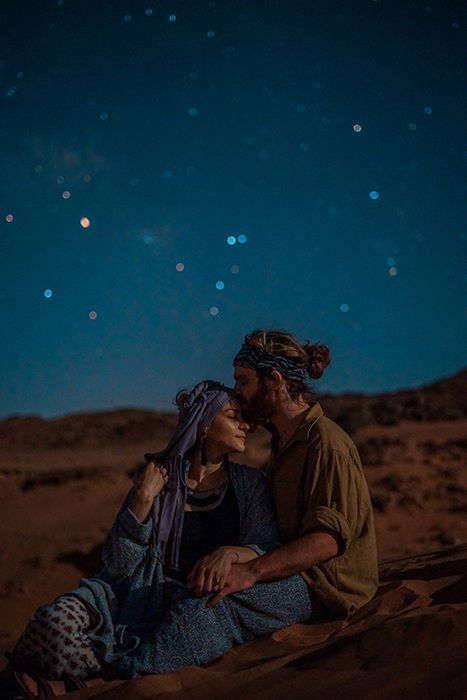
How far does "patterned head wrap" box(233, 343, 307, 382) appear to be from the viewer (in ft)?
13.5

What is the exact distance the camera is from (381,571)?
18.8 feet

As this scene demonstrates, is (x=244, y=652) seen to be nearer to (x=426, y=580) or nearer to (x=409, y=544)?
(x=426, y=580)

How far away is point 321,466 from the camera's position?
3.79 m

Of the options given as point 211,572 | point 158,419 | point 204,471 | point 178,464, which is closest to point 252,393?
point 204,471

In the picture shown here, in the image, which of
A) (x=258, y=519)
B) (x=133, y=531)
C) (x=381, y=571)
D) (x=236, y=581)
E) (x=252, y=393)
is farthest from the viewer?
(x=381, y=571)

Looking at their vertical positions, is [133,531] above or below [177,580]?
above

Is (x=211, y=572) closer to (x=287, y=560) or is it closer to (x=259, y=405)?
(x=287, y=560)

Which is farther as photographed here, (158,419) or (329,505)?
(158,419)

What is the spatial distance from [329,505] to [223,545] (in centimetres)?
70

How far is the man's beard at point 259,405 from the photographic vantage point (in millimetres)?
4184

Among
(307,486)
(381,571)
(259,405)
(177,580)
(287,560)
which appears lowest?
(381,571)

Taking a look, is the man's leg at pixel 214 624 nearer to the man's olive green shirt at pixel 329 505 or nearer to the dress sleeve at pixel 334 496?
the man's olive green shirt at pixel 329 505

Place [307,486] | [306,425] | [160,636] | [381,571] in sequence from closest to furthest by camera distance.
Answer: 1. [160,636]
2. [307,486]
3. [306,425]
4. [381,571]

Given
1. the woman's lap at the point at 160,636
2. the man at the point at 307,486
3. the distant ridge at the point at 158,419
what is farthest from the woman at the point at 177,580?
the distant ridge at the point at 158,419
